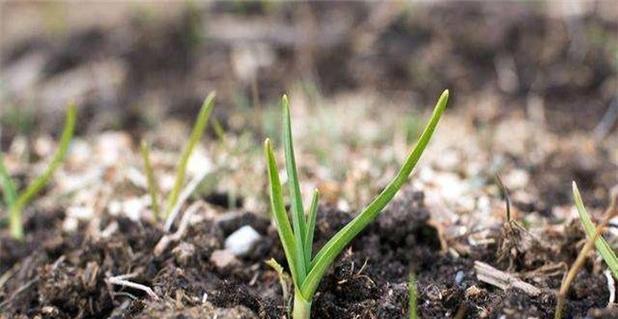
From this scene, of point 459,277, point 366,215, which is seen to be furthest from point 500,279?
point 366,215

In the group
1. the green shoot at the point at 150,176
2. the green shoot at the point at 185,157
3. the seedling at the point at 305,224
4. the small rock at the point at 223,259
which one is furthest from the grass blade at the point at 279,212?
the green shoot at the point at 150,176

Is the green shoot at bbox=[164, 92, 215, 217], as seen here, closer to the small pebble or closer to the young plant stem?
the young plant stem

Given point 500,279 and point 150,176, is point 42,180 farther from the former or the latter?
point 500,279

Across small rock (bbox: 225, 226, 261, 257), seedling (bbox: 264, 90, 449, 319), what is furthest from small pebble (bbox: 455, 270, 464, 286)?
small rock (bbox: 225, 226, 261, 257)

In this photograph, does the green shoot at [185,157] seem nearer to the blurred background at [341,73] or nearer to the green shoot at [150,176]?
the green shoot at [150,176]

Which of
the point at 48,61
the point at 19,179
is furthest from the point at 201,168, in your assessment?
the point at 48,61

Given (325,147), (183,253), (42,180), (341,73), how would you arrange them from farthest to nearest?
1. (341,73)
2. (325,147)
3. (42,180)
4. (183,253)
